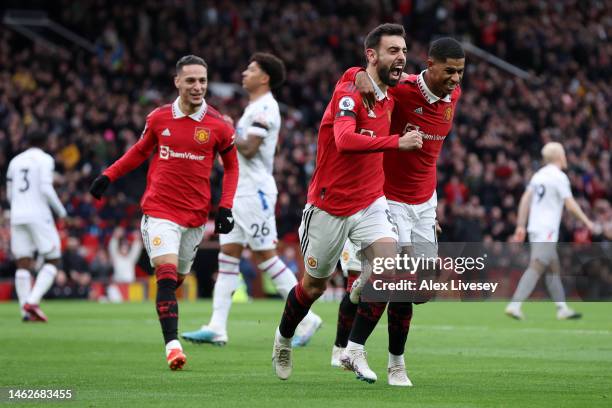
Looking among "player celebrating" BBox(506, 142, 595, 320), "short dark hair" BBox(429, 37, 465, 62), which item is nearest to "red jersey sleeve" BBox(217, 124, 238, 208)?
"short dark hair" BBox(429, 37, 465, 62)

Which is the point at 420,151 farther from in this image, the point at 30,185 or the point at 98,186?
the point at 30,185

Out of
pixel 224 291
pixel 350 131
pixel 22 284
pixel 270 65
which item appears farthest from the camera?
pixel 22 284

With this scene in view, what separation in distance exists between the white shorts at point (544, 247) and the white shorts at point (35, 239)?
22.8ft

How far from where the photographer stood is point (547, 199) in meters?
17.9

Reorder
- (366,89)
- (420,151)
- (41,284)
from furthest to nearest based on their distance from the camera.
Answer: (41,284) → (420,151) → (366,89)

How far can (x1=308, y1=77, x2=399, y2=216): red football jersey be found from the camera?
8.37 meters

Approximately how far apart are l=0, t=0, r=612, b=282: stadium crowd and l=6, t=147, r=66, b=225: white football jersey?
7.53m

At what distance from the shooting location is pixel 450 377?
30.1 ft

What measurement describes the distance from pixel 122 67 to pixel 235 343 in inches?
791

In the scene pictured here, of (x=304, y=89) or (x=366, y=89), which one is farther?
(x=304, y=89)

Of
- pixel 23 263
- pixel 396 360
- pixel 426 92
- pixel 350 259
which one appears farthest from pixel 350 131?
pixel 23 263

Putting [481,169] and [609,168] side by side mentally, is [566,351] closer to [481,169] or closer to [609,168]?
[481,169]

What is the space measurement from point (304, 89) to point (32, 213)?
17.0 meters

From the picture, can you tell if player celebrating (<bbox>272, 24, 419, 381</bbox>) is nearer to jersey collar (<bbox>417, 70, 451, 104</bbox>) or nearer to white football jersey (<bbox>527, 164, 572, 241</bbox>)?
jersey collar (<bbox>417, 70, 451, 104</bbox>)
